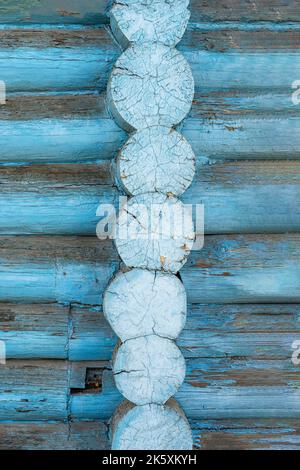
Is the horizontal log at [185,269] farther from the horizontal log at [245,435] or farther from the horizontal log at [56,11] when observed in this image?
the horizontal log at [56,11]

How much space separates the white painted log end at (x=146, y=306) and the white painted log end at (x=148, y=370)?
0.05m

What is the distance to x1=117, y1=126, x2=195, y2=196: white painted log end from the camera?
8.84ft

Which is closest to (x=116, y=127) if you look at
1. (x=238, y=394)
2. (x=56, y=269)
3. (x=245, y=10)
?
(x=56, y=269)

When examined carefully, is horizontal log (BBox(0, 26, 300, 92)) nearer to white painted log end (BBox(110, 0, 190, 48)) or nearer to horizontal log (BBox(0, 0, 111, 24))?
horizontal log (BBox(0, 0, 111, 24))

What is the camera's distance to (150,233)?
2652 millimetres

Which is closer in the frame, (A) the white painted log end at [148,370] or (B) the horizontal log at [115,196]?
(A) the white painted log end at [148,370]

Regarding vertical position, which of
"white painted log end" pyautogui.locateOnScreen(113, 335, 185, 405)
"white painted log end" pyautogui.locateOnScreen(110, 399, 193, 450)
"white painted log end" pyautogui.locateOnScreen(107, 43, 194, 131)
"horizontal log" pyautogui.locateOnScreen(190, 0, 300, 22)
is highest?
"horizontal log" pyautogui.locateOnScreen(190, 0, 300, 22)

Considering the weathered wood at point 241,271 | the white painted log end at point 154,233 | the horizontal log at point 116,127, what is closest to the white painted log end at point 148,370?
the white painted log end at point 154,233

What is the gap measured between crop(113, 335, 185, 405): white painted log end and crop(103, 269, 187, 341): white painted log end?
1.8 inches

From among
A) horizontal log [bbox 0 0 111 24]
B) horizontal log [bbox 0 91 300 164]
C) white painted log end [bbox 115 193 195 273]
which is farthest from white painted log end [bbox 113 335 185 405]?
horizontal log [bbox 0 0 111 24]

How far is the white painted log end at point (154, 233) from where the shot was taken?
265 cm
